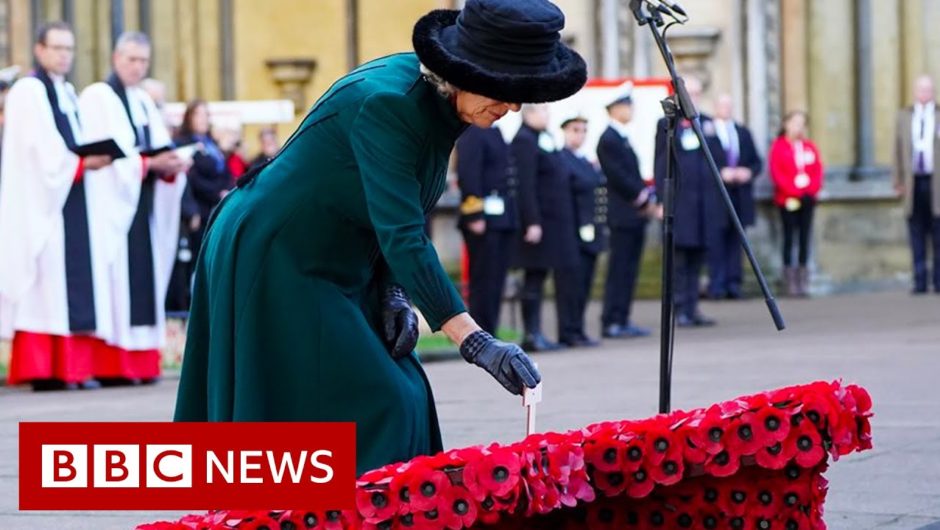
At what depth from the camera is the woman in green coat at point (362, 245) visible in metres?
5.24

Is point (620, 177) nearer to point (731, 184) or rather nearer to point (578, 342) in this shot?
point (578, 342)

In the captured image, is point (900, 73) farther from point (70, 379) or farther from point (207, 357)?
point (207, 357)

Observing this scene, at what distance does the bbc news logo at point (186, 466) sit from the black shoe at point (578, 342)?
1125 cm

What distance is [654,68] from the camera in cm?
2348

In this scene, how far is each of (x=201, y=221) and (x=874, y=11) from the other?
312 inches

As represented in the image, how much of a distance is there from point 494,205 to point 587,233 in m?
1.21

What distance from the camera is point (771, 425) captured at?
5191 millimetres

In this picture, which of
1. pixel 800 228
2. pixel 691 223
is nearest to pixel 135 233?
pixel 691 223

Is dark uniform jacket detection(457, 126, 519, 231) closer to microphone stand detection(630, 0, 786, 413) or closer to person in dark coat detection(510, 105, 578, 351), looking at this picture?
person in dark coat detection(510, 105, 578, 351)

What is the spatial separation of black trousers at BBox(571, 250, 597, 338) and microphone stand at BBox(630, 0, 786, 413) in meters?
8.80

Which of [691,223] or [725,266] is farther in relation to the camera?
[725,266]

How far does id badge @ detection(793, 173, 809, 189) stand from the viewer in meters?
21.9

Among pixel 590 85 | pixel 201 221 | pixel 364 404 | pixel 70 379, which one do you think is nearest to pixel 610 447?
pixel 364 404

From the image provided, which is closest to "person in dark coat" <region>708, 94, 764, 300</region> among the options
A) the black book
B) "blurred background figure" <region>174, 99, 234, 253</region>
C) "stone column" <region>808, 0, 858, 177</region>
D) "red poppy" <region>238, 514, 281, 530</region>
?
"stone column" <region>808, 0, 858, 177</region>
